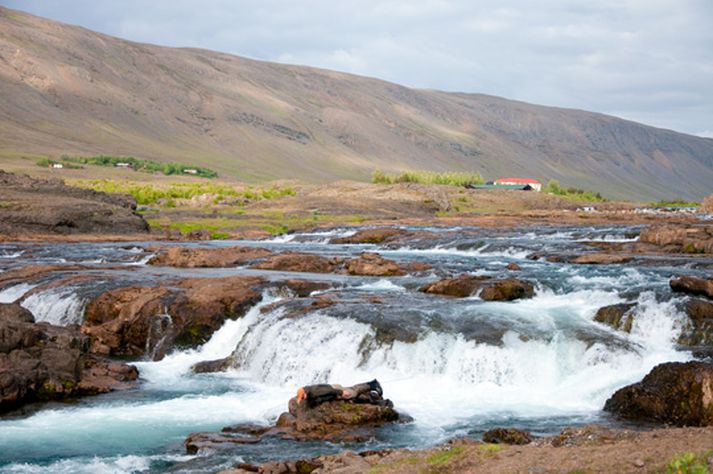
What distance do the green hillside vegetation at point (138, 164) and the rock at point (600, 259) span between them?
469 feet

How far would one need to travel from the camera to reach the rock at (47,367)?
2281 centimetres

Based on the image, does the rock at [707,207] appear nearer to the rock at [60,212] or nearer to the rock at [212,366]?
the rock at [60,212]

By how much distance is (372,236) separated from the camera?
64375 mm

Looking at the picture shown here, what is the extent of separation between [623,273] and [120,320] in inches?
830

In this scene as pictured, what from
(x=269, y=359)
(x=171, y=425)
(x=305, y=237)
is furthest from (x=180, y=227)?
(x=171, y=425)

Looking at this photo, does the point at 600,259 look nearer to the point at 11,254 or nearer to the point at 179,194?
the point at 11,254

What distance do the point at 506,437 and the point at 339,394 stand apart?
4.82 m

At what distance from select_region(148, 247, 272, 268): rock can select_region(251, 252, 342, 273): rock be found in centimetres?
232

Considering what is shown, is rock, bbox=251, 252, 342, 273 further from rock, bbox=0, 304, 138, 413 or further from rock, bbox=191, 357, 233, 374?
rock, bbox=0, 304, 138, 413

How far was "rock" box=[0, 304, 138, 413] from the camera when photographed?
74.8 ft

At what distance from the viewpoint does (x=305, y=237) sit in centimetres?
6950

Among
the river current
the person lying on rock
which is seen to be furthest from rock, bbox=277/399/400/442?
the river current

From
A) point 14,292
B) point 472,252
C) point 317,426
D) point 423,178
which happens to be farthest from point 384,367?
point 423,178

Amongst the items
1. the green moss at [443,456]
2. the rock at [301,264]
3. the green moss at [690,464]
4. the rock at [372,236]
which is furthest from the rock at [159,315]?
the rock at [372,236]
